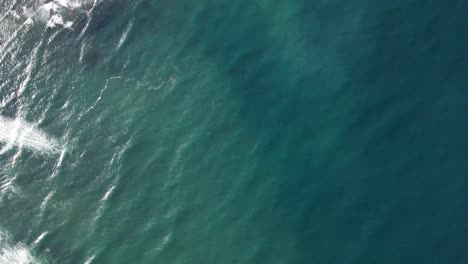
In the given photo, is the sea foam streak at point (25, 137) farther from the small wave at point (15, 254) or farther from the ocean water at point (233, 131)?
the small wave at point (15, 254)

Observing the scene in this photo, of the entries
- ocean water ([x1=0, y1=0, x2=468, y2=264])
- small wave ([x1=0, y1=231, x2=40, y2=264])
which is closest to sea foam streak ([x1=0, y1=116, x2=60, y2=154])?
ocean water ([x1=0, y1=0, x2=468, y2=264])

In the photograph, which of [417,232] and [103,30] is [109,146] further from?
[417,232]

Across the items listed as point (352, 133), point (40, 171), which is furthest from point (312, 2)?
point (40, 171)

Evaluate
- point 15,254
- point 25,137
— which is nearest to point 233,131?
point 25,137

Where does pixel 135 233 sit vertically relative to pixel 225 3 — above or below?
below

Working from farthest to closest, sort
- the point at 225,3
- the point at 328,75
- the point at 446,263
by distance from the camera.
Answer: the point at 225,3
the point at 328,75
the point at 446,263

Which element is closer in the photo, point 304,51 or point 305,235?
point 305,235
